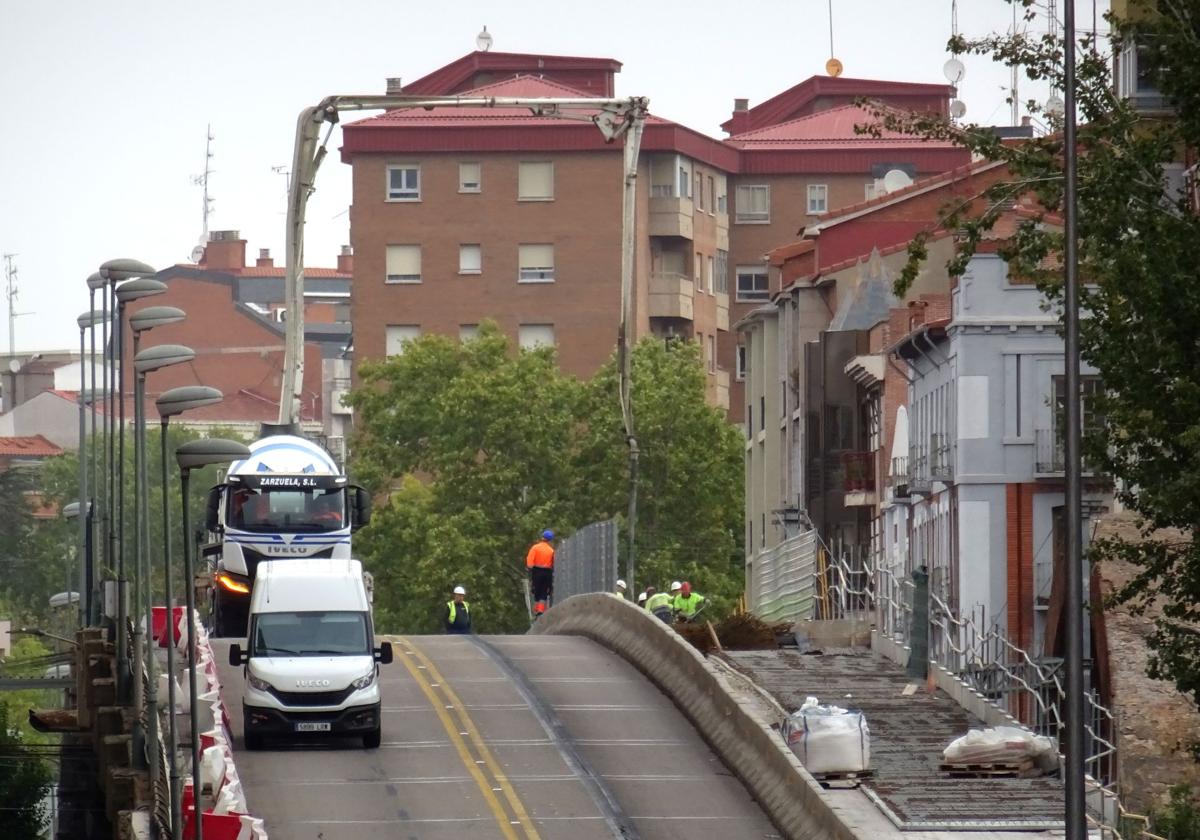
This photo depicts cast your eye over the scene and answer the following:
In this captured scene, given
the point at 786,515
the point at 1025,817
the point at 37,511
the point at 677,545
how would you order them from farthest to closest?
the point at 37,511, the point at 677,545, the point at 786,515, the point at 1025,817

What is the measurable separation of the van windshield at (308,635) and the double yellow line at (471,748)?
1945 mm

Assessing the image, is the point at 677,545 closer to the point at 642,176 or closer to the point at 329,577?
the point at 642,176

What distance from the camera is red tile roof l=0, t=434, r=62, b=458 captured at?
162500 millimetres

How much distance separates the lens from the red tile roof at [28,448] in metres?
162

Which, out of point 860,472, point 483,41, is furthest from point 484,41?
point 860,472

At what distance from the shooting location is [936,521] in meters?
60.1

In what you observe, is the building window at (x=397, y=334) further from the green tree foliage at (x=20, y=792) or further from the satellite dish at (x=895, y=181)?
the green tree foliage at (x=20, y=792)

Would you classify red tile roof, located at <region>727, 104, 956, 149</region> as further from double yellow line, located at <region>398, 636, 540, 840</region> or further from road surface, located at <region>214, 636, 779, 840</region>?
road surface, located at <region>214, 636, 779, 840</region>

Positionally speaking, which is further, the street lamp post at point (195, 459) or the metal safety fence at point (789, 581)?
the metal safety fence at point (789, 581)

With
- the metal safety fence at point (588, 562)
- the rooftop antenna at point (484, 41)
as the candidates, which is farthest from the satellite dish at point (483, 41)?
the metal safety fence at point (588, 562)

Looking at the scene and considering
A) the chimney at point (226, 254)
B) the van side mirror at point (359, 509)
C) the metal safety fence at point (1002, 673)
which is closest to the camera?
the metal safety fence at point (1002, 673)

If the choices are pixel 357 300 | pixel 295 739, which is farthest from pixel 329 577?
pixel 357 300

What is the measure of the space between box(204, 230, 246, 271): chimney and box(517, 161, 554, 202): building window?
59.1m

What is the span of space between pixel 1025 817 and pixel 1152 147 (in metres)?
7.83
